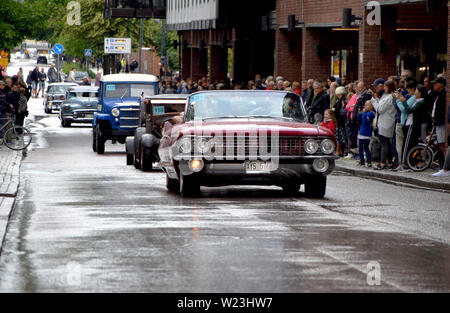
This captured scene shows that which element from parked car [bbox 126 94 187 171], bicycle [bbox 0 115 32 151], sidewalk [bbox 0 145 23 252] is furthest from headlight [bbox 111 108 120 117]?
parked car [bbox 126 94 187 171]

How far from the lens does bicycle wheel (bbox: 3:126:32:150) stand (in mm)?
28938

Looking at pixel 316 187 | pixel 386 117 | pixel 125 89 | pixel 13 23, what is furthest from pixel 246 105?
pixel 13 23

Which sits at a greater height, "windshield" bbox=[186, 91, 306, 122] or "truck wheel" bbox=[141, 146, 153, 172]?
"windshield" bbox=[186, 91, 306, 122]

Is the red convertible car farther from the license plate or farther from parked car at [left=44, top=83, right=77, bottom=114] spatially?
parked car at [left=44, top=83, right=77, bottom=114]

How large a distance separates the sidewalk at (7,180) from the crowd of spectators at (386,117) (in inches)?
209

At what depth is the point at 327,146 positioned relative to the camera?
51.4 ft

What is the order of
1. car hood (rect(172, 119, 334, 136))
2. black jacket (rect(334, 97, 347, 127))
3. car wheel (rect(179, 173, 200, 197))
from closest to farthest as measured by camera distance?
car hood (rect(172, 119, 334, 136))
car wheel (rect(179, 173, 200, 197))
black jacket (rect(334, 97, 347, 127))

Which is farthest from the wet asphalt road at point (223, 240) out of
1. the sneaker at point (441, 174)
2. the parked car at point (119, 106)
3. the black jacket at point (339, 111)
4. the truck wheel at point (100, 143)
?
the parked car at point (119, 106)

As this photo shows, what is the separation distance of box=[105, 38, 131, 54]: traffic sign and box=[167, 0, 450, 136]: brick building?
37.6 feet

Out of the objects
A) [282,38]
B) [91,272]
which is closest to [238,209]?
[91,272]

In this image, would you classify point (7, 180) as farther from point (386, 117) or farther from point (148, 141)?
point (386, 117)

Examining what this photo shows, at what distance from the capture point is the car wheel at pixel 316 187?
15.9m
